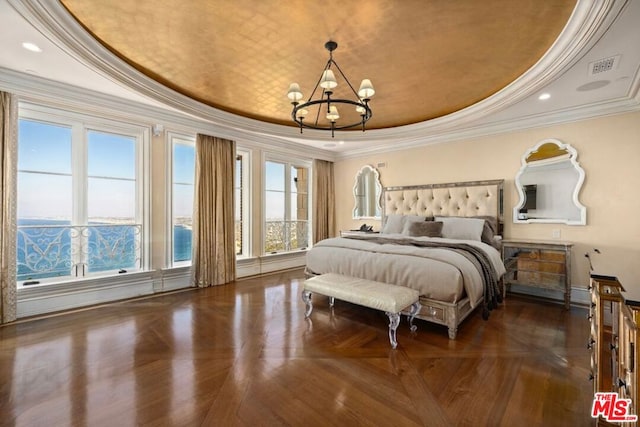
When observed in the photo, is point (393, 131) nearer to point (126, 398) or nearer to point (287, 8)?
point (287, 8)

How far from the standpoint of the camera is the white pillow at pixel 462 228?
412 cm

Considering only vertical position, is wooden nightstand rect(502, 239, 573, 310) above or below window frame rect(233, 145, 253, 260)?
below

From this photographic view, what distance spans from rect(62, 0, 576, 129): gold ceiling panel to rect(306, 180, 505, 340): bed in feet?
5.94

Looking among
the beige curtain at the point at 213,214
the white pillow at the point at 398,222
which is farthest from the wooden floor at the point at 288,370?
the white pillow at the point at 398,222

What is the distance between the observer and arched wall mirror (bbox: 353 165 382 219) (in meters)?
6.11

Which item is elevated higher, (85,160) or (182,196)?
(85,160)

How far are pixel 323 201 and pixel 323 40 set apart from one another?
4.26 m

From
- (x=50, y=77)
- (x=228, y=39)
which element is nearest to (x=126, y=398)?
(x=228, y=39)

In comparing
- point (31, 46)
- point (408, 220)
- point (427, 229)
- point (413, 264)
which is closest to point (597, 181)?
point (427, 229)

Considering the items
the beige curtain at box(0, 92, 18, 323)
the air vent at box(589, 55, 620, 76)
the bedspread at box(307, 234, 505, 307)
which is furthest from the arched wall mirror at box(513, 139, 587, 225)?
the beige curtain at box(0, 92, 18, 323)

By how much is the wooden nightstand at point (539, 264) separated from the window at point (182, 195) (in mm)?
4876

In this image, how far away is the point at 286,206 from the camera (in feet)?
20.1

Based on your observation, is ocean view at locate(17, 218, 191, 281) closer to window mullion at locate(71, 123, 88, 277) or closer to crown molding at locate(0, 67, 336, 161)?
window mullion at locate(71, 123, 88, 277)

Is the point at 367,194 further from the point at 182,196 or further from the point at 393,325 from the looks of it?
the point at 393,325
